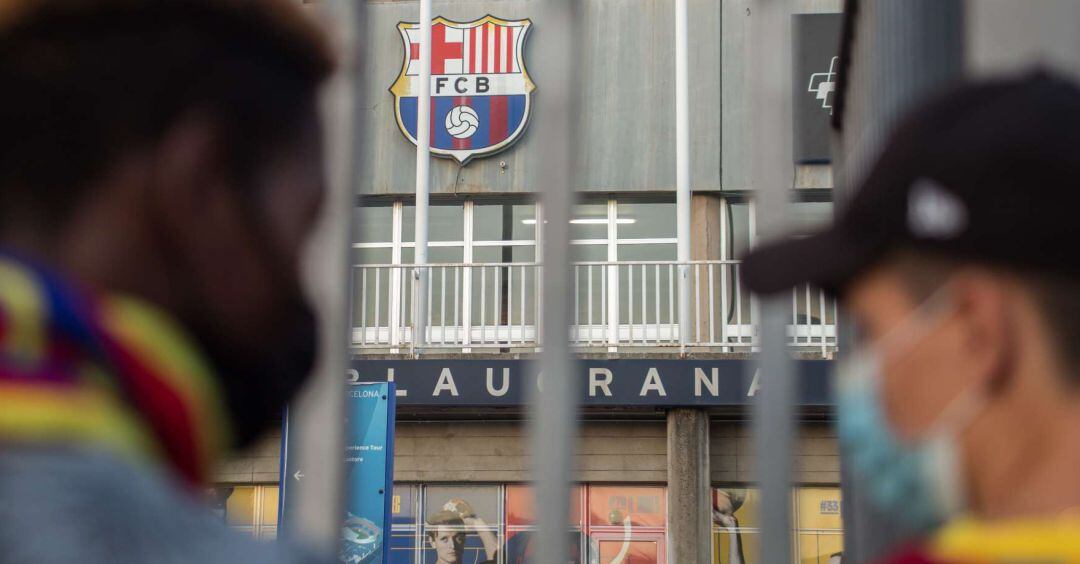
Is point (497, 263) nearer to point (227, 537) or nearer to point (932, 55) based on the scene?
point (932, 55)

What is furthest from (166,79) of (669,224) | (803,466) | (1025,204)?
(669,224)

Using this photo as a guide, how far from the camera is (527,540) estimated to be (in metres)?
12.8

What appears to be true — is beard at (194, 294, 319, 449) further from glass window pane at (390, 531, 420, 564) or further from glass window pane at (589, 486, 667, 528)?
glass window pane at (390, 531, 420, 564)

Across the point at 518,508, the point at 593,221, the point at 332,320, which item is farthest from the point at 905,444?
the point at 593,221

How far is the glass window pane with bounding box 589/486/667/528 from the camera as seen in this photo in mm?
12773

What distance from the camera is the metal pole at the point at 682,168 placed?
12.3 m

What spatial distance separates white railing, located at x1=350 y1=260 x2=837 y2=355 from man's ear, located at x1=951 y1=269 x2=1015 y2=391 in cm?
1151

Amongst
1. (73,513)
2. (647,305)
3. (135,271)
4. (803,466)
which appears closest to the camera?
(73,513)

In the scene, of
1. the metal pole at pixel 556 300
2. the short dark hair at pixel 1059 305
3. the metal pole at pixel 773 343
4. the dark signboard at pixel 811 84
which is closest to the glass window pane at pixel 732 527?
the dark signboard at pixel 811 84

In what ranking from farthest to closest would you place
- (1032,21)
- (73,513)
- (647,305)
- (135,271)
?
1. (647,305)
2. (1032,21)
3. (135,271)
4. (73,513)

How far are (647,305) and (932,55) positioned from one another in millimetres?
11242

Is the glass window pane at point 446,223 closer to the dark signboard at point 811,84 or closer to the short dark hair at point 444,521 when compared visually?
the short dark hair at point 444,521

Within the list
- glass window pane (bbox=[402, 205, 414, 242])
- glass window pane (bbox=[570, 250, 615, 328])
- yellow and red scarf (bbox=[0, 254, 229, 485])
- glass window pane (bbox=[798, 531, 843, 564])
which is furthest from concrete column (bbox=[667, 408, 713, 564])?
yellow and red scarf (bbox=[0, 254, 229, 485])

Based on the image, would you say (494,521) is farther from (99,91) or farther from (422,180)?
(99,91)
